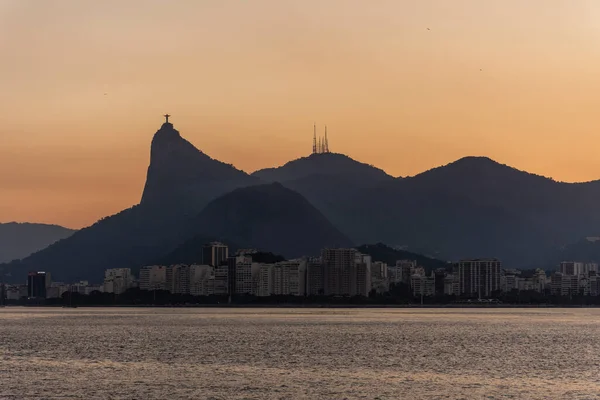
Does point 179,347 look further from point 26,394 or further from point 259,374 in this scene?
point 26,394

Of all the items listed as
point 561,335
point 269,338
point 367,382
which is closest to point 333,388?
point 367,382

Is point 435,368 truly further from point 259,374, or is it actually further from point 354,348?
point 354,348

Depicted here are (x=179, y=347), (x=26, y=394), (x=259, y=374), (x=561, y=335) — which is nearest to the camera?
(x=26, y=394)

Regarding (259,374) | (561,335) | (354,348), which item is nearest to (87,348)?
(354,348)

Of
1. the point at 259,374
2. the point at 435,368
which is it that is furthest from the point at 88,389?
the point at 435,368

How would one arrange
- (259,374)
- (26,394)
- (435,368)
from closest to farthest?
(26,394) < (259,374) < (435,368)

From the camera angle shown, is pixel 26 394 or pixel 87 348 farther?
pixel 87 348

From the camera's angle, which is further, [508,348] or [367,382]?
[508,348]

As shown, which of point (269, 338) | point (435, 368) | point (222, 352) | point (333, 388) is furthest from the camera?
point (269, 338)

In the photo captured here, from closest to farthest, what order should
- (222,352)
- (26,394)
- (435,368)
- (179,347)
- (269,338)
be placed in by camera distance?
(26,394)
(435,368)
(222,352)
(179,347)
(269,338)
